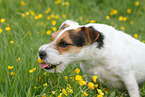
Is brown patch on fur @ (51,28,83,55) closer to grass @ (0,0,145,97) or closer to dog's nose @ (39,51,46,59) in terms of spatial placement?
dog's nose @ (39,51,46,59)

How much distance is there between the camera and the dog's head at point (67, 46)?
2627mm

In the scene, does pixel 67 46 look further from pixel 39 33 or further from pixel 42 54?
pixel 39 33

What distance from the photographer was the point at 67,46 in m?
2.65

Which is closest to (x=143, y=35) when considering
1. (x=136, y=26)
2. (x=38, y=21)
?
(x=136, y=26)

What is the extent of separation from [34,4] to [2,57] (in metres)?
3.39

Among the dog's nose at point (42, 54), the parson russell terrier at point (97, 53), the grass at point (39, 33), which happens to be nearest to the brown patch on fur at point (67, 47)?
the parson russell terrier at point (97, 53)

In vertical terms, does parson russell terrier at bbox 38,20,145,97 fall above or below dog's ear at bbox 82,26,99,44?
below

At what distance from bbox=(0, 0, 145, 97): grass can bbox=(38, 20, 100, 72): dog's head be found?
9.1 inches

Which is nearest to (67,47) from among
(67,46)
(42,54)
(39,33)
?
(67,46)

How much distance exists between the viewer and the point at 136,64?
3002 mm

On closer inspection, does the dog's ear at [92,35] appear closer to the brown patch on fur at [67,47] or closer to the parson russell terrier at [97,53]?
the parson russell terrier at [97,53]

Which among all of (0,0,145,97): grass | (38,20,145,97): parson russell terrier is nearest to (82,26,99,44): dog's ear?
(38,20,145,97): parson russell terrier

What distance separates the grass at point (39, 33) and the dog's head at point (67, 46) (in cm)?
23

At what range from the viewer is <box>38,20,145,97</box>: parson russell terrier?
2.65m
